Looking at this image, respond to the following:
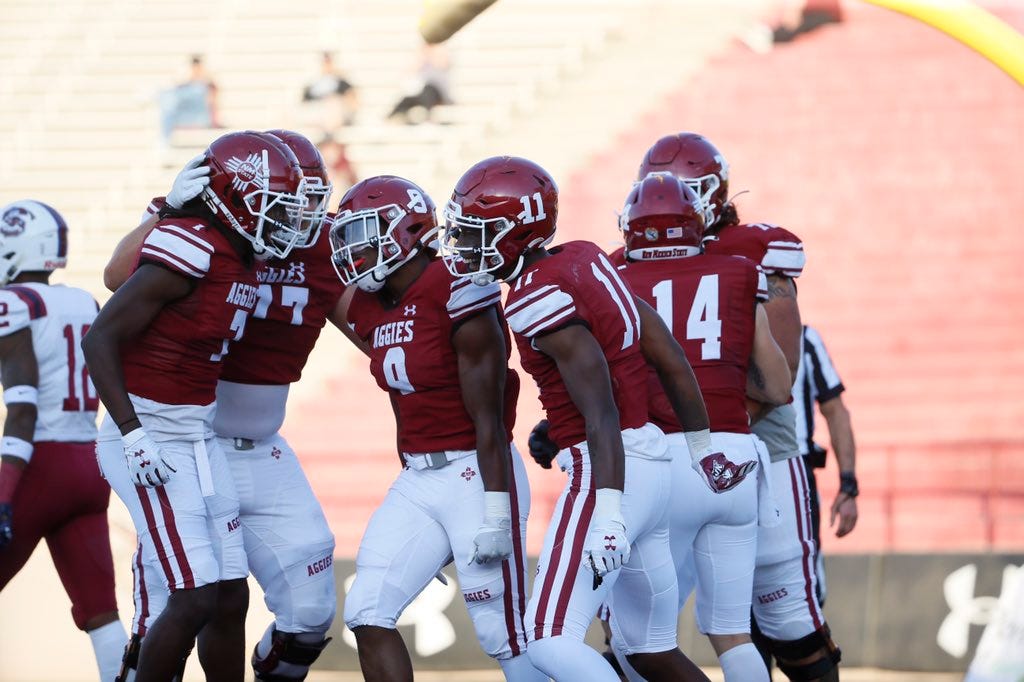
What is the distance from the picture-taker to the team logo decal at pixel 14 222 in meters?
5.66

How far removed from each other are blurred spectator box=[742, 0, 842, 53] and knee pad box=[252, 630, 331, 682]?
857cm

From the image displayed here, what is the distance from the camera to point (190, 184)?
448cm

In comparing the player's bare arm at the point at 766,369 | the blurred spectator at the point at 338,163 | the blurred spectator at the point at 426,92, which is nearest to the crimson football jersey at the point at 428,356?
the player's bare arm at the point at 766,369

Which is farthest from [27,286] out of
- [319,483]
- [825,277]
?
[825,277]

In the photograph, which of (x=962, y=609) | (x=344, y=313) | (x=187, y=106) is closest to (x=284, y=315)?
(x=344, y=313)

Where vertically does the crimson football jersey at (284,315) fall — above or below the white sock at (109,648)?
above

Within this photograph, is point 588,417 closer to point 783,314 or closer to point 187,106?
point 783,314

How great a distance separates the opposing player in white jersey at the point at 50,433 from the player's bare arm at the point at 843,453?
9.91 ft

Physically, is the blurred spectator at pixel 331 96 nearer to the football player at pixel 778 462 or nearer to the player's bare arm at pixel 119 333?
the football player at pixel 778 462

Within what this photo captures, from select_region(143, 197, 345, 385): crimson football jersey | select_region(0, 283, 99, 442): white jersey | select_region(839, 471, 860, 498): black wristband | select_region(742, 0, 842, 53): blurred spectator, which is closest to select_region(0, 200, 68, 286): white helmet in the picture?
select_region(0, 283, 99, 442): white jersey

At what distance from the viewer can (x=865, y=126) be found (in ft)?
38.9

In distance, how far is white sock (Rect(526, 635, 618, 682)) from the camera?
3959mm

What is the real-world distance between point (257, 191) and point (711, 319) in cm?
149

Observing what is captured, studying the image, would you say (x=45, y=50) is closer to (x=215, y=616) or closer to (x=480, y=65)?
(x=480, y=65)
